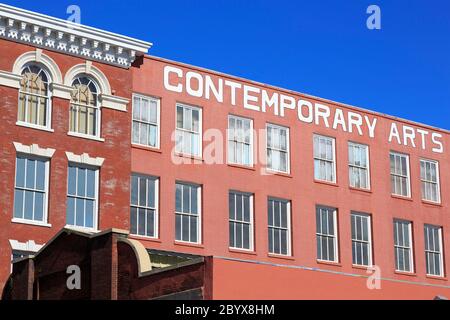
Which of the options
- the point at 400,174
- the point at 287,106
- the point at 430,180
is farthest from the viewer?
the point at 430,180

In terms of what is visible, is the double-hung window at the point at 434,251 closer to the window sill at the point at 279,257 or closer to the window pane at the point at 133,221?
the window sill at the point at 279,257

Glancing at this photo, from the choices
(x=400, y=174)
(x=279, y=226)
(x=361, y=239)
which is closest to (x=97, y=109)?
(x=279, y=226)

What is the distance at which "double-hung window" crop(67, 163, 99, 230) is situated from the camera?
3816 cm

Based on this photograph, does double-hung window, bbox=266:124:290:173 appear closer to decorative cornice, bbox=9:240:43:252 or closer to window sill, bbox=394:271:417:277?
window sill, bbox=394:271:417:277

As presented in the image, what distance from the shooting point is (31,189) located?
3734 cm

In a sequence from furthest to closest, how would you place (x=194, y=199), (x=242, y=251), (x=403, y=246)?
(x=403, y=246) < (x=242, y=251) < (x=194, y=199)

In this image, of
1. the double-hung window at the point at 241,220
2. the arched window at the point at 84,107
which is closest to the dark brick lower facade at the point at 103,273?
the arched window at the point at 84,107

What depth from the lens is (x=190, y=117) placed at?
139ft

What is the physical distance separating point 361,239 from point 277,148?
6.27m

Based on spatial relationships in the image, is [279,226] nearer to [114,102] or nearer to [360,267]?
[360,267]

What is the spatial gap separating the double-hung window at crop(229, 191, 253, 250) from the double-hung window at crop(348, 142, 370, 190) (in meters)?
6.35
